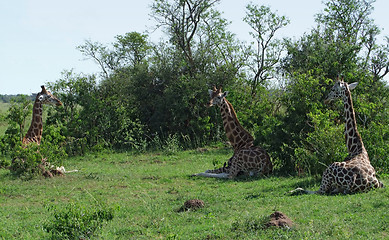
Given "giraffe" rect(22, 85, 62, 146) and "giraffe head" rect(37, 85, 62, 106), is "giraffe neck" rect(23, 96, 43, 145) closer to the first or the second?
"giraffe" rect(22, 85, 62, 146)

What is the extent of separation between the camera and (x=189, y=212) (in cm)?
770

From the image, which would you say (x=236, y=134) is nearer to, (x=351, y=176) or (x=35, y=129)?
(x=351, y=176)

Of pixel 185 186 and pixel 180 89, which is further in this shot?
pixel 180 89

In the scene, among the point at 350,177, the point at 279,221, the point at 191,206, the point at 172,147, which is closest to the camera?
the point at 279,221

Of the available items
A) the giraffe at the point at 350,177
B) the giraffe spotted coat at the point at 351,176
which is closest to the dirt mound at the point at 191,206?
the giraffe at the point at 350,177

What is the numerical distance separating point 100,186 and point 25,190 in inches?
63.0

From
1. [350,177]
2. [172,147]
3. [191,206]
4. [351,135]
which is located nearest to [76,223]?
[191,206]

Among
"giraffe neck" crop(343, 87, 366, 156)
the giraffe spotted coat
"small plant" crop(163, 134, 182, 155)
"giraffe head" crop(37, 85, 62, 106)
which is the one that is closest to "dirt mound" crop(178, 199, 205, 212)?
the giraffe spotted coat

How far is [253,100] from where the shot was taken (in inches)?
783

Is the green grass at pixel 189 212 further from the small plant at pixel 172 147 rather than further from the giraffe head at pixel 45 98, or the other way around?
the small plant at pixel 172 147

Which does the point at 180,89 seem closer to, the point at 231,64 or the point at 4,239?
the point at 231,64

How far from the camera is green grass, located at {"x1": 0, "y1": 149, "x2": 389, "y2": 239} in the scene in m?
6.24

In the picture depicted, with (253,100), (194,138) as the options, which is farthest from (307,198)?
(253,100)

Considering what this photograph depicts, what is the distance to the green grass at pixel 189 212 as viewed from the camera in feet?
20.5
